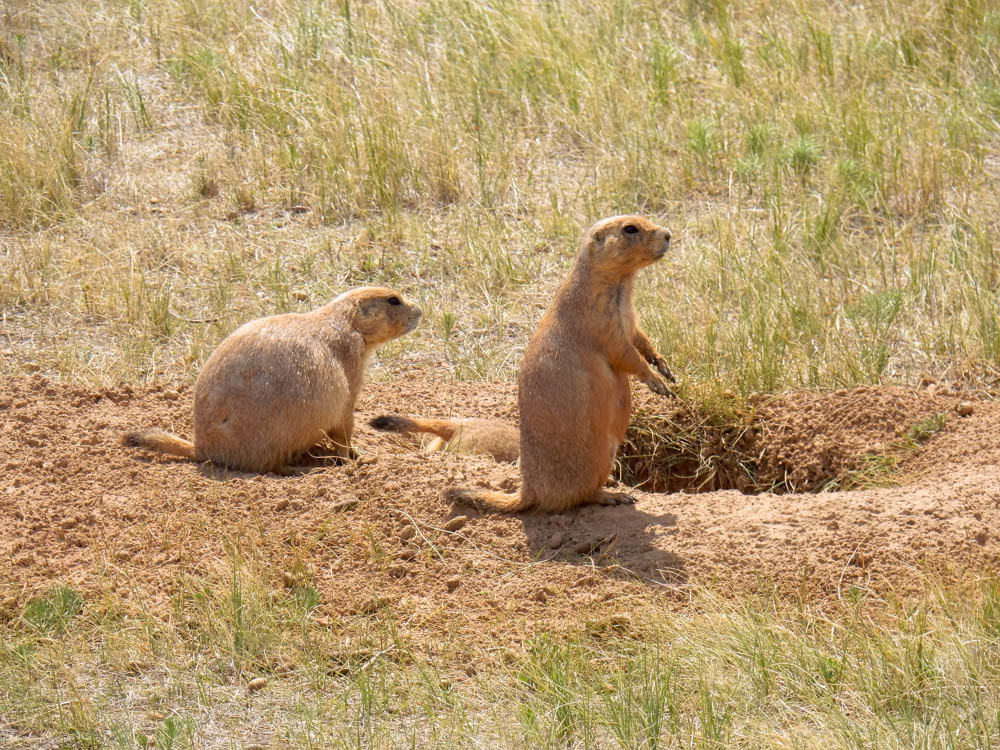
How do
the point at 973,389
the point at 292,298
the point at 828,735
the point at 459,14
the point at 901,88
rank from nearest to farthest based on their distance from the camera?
the point at 828,735 → the point at 973,389 → the point at 292,298 → the point at 901,88 → the point at 459,14

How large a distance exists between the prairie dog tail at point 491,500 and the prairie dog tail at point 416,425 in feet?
2.75

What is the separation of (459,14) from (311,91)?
1.76 meters

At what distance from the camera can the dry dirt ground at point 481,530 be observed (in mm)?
4914

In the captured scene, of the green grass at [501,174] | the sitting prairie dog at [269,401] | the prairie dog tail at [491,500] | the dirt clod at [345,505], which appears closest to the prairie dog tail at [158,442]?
the sitting prairie dog at [269,401]

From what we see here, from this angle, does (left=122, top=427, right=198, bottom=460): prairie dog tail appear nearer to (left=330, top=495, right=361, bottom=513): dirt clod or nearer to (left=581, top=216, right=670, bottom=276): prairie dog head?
(left=330, top=495, right=361, bottom=513): dirt clod

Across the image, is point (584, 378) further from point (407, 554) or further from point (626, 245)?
point (407, 554)

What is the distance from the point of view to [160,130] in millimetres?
10664

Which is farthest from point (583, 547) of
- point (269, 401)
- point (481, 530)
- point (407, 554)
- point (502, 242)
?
point (502, 242)

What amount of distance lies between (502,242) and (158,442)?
3.40 m

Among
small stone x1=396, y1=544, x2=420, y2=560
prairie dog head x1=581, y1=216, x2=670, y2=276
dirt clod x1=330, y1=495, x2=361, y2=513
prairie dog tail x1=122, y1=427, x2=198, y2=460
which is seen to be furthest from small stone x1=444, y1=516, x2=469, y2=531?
prairie dog tail x1=122, y1=427, x2=198, y2=460

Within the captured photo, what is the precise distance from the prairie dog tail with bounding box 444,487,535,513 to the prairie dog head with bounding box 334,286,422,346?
1437 millimetres

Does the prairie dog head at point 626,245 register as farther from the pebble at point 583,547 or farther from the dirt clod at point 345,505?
the dirt clod at point 345,505

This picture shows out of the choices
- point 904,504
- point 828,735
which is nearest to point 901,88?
point 904,504

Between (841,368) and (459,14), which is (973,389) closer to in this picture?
(841,368)
